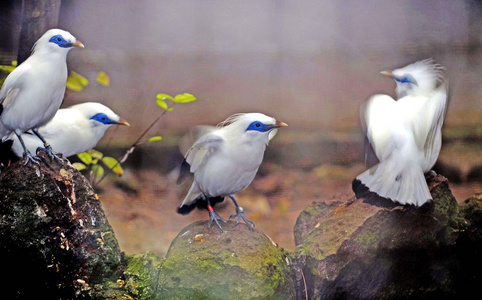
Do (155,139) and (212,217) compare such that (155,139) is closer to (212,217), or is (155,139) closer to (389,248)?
(212,217)

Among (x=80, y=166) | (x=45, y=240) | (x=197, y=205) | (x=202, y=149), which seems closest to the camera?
(x=45, y=240)

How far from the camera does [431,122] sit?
2352 millimetres

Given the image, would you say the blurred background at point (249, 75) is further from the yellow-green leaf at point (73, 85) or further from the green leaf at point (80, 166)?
the green leaf at point (80, 166)

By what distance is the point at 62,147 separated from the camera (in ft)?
7.05

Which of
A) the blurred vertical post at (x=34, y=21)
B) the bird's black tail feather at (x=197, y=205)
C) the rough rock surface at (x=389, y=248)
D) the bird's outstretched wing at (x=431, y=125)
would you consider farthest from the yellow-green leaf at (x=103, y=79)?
the bird's outstretched wing at (x=431, y=125)

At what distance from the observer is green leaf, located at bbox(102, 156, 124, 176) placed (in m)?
2.25

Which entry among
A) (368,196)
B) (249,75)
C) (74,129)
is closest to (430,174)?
(368,196)

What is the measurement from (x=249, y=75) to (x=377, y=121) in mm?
655

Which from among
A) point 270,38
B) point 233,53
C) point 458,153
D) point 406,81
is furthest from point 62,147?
point 458,153

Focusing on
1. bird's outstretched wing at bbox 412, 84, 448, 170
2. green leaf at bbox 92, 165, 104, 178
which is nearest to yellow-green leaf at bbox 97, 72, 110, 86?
green leaf at bbox 92, 165, 104, 178

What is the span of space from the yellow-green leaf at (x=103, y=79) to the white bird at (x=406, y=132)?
1.19 meters

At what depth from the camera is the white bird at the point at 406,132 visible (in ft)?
→ 7.44

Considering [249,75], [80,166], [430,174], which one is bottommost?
[80,166]

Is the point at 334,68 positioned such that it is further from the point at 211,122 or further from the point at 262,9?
the point at 211,122
